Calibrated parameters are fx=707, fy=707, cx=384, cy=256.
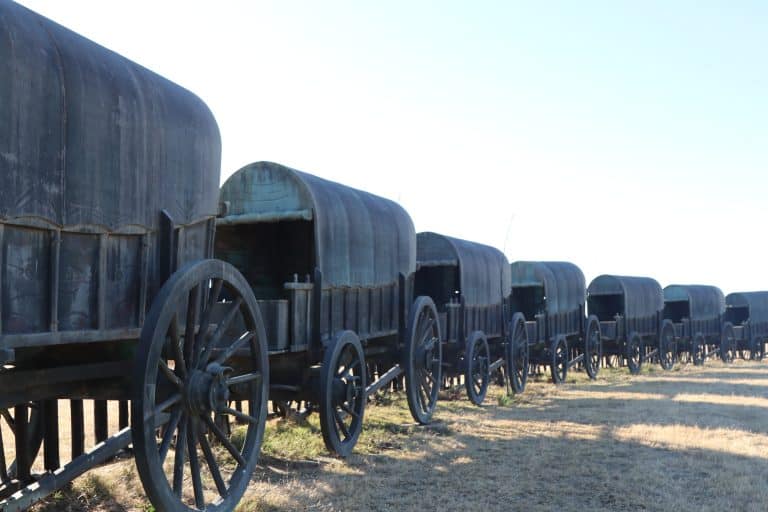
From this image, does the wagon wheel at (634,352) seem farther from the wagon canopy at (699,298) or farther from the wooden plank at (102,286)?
the wooden plank at (102,286)

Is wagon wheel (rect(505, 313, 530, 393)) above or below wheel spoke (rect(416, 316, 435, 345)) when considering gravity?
below

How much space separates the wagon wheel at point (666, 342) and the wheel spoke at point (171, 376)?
72.9ft

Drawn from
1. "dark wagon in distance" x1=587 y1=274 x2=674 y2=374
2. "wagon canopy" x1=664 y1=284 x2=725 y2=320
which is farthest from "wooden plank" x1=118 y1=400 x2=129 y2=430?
"wagon canopy" x1=664 y1=284 x2=725 y2=320

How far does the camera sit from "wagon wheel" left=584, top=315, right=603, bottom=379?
766 inches

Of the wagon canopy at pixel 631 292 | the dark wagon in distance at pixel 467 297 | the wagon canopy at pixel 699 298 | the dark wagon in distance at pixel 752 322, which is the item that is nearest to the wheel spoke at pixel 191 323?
the dark wagon in distance at pixel 467 297

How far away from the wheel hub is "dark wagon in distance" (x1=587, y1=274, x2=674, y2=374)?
17.8 metres

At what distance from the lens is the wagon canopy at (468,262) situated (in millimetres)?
13570

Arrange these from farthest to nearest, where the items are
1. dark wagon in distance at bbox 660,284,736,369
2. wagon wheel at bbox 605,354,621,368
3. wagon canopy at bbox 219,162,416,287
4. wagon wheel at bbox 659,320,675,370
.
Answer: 1. dark wagon in distance at bbox 660,284,736,369
2. wagon wheel at bbox 659,320,675,370
3. wagon wheel at bbox 605,354,621,368
4. wagon canopy at bbox 219,162,416,287

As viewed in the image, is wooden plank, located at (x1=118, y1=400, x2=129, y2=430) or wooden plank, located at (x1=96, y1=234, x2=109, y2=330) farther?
wooden plank, located at (x1=118, y1=400, x2=129, y2=430)

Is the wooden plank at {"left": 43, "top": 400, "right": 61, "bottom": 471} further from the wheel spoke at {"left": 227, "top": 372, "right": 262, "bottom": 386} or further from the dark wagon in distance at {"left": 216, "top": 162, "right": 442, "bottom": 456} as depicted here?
the dark wagon in distance at {"left": 216, "top": 162, "right": 442, "bottom": 456}

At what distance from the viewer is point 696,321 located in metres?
27.4

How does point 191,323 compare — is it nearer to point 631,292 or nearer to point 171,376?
point 171,376

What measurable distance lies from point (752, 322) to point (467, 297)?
75.1 ft

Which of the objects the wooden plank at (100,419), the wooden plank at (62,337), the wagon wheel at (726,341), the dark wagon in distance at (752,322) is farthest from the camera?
the dark wagon in distance at (752,322)
